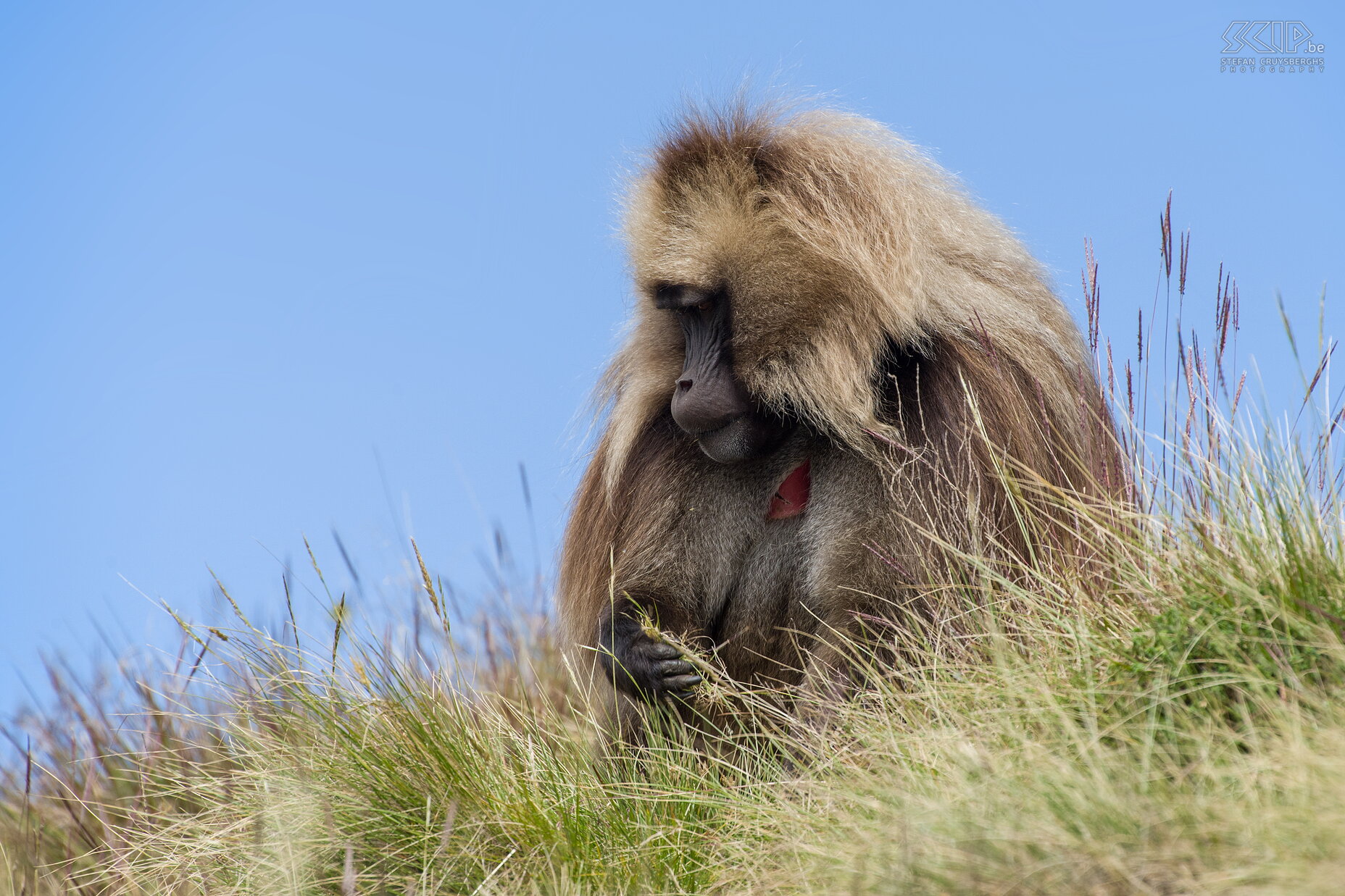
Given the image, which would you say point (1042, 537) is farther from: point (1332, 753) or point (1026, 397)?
point (1332, 753)

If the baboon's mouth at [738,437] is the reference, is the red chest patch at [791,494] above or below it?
below

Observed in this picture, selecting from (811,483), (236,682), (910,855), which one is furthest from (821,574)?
(236,682)

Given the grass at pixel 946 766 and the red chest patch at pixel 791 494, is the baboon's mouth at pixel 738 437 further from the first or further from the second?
the grass at pixel 946 766

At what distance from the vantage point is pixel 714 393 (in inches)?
152

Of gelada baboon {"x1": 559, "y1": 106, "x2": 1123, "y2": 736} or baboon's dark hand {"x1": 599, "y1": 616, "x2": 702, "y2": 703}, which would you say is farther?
baboon's dark hand {"x1": 599, "y1": 616, "x2": 702, "y2": 703}

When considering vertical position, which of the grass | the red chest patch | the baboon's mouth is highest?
the baboon's mouth

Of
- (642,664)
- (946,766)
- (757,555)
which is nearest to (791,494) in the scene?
(757,555)

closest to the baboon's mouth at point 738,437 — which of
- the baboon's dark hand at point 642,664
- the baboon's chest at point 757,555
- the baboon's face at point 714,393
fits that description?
the baboon's face at point 714,393

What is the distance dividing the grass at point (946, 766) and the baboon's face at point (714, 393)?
0.87 m

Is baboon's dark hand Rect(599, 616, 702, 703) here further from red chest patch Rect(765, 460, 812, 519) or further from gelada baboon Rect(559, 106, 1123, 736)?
red chest patch Rect(765, 460, 812, 519)

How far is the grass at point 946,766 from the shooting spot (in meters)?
2.22

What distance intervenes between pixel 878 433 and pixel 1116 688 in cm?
115

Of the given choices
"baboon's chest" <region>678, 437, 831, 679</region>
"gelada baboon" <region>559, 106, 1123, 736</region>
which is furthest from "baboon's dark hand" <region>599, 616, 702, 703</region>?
"baboon's chest" <region>678, 437, 831, 679</region>

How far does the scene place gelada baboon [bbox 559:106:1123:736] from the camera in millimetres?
3666
